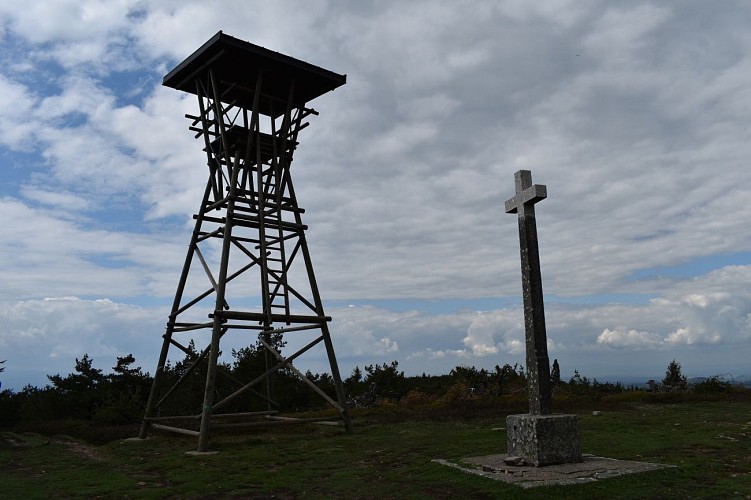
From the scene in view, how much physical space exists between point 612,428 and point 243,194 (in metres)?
12.3

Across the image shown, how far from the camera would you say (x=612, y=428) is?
1504 centimetres

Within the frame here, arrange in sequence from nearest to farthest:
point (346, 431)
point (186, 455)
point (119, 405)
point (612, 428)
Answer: point (186, 455) < point (612, 428) < point (346, 431) < point (119, 405)

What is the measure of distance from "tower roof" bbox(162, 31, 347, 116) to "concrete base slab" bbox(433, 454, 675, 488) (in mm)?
12451

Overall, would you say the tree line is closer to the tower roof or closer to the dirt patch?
the dirt patch

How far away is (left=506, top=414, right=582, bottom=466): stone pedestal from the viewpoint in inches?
365

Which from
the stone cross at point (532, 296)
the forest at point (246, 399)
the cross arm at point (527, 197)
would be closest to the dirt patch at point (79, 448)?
the forest at point (246, 399)

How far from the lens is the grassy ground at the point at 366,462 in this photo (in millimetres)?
8234

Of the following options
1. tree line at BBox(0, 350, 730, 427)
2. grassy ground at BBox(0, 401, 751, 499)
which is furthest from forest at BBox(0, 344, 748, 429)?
grassy ground at BBox(0, 401, 751, 499)

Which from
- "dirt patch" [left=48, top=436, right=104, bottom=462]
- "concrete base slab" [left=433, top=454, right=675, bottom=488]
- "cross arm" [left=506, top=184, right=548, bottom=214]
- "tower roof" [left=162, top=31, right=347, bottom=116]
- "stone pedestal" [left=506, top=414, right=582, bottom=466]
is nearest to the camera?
"concrete base slab" [left=433, top=454, right=675, bottom=488]

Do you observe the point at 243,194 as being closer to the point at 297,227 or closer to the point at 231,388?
the point at 297,227

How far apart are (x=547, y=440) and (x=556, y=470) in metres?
0.63

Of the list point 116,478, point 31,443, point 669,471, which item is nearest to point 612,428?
point 669,471

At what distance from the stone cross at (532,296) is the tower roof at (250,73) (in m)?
9.09

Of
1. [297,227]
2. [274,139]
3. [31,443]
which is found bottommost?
[31,443]
